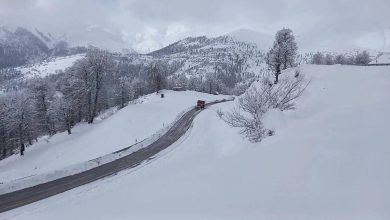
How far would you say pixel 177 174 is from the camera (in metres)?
25.2

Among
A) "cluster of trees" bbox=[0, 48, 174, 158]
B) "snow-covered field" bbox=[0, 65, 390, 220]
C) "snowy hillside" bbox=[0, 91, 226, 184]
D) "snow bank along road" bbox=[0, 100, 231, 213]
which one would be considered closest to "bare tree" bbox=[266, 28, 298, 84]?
"snowy hillside" bbox=[0, 91, 226, 184]

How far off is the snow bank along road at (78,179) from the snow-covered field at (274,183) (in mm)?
1317

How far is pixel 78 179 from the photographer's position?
29.7 metres

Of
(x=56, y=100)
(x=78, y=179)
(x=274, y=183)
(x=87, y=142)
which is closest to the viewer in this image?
(x=274, y=183)

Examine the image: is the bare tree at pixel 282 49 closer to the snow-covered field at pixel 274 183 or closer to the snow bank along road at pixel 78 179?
the snow bank along road at pixel 78 179

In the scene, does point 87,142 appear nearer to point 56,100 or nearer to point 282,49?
point 56,100

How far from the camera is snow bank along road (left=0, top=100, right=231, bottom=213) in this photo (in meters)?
25.0

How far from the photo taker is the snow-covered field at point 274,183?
1381 cm

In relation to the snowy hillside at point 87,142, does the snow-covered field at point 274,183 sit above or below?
above

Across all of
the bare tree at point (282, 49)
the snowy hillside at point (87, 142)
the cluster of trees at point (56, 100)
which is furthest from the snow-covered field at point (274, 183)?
the bare tree at point (282, 49)

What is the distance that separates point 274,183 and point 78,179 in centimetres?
1946

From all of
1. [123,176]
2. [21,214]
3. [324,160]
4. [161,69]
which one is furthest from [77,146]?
[161,69]

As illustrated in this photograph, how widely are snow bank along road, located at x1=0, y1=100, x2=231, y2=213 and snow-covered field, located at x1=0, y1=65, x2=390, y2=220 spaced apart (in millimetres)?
1317

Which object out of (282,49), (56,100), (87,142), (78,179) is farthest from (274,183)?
(282,49)
